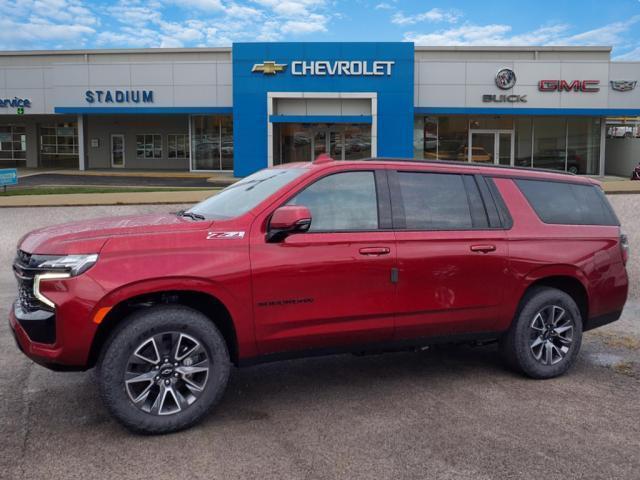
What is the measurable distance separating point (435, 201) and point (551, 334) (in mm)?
1591

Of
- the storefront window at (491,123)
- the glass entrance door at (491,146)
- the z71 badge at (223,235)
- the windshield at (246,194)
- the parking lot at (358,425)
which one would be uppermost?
the storefront window at (491,123)

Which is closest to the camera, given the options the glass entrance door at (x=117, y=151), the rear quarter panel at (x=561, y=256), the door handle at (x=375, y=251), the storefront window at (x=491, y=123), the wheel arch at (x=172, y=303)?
the wheel arch at (x=172, y=303)

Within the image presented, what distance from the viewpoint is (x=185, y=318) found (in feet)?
13.7

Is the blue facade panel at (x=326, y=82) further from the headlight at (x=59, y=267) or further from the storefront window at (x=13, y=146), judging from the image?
the headlight at (x=59, y=267)

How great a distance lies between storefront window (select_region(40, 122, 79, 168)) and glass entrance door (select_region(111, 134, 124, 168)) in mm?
2358

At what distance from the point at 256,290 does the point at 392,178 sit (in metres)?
1.44

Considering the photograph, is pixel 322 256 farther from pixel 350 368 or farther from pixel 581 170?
pixel 581 170

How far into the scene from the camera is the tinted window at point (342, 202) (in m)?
4.63

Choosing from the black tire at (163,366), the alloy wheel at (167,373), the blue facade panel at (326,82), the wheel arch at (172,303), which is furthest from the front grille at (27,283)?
the blue facade panel at (326,82)

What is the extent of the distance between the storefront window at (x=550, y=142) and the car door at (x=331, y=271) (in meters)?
30.6

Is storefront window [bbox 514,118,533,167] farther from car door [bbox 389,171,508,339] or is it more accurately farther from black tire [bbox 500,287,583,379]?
car door [bbox 389,171,508,339]

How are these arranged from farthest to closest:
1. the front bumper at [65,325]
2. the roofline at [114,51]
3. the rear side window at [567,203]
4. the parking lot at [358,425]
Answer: the roofline at [114,51]
the rear side window at [567,203]
the front bumper at [65,325]
the parking lot at [358,425]

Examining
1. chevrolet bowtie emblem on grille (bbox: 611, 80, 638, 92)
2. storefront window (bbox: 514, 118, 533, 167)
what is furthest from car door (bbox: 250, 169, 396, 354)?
chevrolet bowtie emblem on grille (bbox: 611, 80, 638, 92)

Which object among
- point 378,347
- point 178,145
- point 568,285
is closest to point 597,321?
point 568,285
